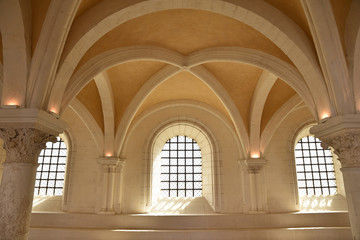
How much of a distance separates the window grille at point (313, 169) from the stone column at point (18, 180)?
10.9 m

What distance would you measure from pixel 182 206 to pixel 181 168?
5.83ft

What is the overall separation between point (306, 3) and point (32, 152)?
18.9ft

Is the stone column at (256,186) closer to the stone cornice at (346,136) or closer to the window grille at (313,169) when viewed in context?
the window grille at (313,169)

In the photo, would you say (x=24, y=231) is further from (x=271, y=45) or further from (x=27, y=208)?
Result: (x=271, y=45)

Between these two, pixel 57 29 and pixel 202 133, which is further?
pixel 202 133

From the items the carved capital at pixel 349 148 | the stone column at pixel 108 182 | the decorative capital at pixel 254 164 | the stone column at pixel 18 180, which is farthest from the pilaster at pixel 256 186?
the stone column at pixel 18 180

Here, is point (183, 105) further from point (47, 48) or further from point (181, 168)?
point (47, 48)

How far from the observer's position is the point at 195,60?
27.4 feet

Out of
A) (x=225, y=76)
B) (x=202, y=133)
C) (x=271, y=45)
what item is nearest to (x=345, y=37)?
(x=271, y=45)

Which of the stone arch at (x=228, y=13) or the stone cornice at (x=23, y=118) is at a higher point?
the stone arch at (x=228, y=13)

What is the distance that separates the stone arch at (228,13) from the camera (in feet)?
18.5

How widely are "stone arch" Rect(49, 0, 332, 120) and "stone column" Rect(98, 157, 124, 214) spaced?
5496 mm

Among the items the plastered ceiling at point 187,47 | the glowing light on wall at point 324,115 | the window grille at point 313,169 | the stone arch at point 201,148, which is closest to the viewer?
the glowing light on wall at point 324,115

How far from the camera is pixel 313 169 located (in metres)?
12.4
